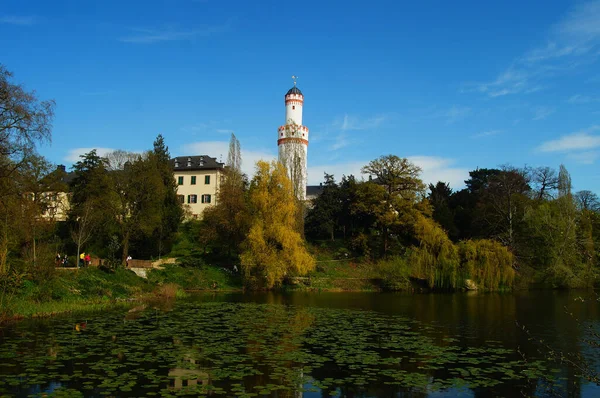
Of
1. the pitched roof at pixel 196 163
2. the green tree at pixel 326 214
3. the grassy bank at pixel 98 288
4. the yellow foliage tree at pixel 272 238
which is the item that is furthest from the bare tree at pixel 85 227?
the pitched roof at pixel 196 163

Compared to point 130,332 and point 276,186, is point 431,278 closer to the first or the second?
point 276,186

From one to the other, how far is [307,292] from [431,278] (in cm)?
1162

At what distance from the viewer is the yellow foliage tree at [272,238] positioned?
4322cm

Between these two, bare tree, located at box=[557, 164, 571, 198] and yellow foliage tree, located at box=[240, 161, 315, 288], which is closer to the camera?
yellow foliage tree, located at box=[240, 161, 315, 288]

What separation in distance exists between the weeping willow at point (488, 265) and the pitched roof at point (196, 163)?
39.8 meters

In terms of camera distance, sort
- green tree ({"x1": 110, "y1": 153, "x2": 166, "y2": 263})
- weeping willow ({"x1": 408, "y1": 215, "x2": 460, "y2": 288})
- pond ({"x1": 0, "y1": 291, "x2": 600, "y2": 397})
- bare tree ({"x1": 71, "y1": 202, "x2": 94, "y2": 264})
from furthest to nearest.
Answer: green tree ({"x1": 110, "y1": 153, "x2": 166, "y2": 263}) < weeping willow ({"x1": 408, "y1": 215, "x2": 460, "y2": 288}) < bare tree ({"x1": 71, "y1": 202, "x2": 94, "y2": 264}) < pond ({"x1": 0, "y1": 291, "x2": 600, "y2": 397})

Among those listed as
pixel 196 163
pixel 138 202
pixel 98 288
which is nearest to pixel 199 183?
pixel 196 163

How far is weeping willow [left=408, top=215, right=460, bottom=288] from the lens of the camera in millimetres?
45219

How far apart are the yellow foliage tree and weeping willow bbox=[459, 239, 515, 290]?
14553 mm

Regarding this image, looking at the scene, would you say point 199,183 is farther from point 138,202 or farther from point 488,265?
point 488,265

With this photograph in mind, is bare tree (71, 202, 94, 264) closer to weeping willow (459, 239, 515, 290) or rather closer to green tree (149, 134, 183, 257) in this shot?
green tree (149, 134, 183, 257)

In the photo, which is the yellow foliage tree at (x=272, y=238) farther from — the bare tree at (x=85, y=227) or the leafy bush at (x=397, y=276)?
the bare tree at (x=85, y=227)

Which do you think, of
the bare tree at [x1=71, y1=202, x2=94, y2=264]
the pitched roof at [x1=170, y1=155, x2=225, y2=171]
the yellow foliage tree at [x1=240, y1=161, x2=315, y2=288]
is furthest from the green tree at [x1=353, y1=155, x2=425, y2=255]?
A: the bare tree at [x1=71, y1=202, x2=94, y2=264]

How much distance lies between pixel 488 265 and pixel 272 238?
19.9 metres
